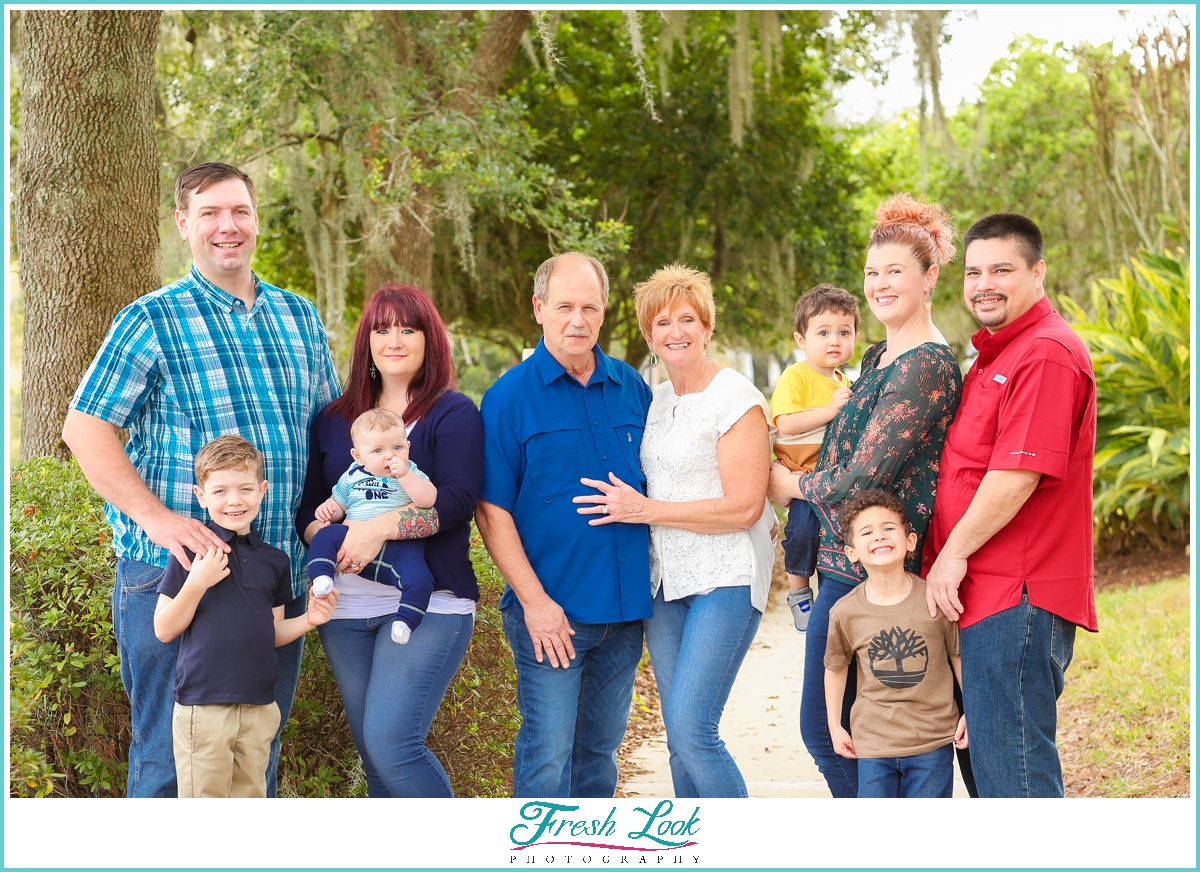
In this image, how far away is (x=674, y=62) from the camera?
34.4 feet

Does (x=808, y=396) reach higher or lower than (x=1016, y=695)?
higher

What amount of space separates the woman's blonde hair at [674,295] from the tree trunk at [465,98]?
175 inches

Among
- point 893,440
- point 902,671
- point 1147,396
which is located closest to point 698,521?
point 893,440

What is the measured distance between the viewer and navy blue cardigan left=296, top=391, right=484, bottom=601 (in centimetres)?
294

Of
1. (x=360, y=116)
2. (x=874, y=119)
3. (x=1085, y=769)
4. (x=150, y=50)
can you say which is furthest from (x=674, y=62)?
(x=1085, y=769)

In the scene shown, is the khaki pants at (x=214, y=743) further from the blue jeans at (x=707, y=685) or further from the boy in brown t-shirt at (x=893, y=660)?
the boy in brown t-shirt at (x=893, y=660)

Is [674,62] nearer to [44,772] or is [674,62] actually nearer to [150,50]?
[150,50]

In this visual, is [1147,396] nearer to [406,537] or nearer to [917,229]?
[917,229]

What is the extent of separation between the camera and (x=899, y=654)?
2.87m

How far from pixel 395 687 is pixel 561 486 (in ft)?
2.46

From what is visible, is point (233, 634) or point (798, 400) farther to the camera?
point (798, 400)

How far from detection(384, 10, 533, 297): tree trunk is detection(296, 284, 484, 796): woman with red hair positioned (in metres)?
4.41

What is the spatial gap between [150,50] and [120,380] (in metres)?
2.59

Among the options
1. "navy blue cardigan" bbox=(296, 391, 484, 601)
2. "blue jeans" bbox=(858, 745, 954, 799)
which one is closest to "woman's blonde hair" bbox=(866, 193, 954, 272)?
"navy blue cardigan" bbox=(296, 391, 484, 601)
